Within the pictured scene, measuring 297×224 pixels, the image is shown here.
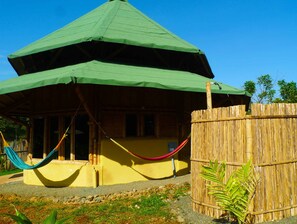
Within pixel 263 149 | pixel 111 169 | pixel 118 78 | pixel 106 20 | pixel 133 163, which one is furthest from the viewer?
pixel 106 20

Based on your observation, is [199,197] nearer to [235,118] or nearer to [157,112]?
[235,118]

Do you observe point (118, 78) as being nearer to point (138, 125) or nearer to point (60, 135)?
point (138, 125)

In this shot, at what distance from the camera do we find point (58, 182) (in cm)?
1067

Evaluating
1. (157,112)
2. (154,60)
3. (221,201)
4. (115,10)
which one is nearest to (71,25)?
(115,10)

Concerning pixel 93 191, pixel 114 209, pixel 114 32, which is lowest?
pixel 114 209

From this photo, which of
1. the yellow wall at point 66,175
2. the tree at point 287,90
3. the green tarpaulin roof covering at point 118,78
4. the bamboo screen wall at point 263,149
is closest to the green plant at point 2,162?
the yellow wall at point 66,175

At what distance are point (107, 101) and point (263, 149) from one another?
19.3ft

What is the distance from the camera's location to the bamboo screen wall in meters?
5.87

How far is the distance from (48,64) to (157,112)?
16.4ft

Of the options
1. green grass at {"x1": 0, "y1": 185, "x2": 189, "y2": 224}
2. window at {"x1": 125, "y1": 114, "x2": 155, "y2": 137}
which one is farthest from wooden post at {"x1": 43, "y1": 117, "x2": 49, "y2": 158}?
window at {"x1": 125, "y1": 114, "x2": 155, "y2": 137}

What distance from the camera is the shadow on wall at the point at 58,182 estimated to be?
10381 millimetres

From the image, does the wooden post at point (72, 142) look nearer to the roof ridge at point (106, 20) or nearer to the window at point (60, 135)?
the window at point (60, 135)

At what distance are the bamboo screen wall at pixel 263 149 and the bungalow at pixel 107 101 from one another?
364 centimetres

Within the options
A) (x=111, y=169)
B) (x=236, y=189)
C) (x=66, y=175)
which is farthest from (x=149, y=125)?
(x=236, y=189)
